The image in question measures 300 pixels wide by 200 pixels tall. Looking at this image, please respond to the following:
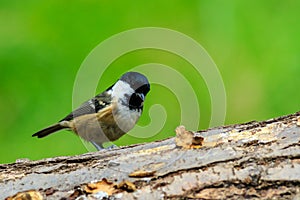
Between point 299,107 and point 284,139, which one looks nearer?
point 284,139

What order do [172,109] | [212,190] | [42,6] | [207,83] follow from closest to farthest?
[212,190] < [207,83] < [172,109] < [42,6]

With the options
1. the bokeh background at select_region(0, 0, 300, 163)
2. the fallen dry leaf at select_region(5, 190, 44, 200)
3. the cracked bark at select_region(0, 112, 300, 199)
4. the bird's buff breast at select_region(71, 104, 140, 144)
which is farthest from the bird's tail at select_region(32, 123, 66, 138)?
the fallen dry leaf at select_region(5, 190, 44, 200)

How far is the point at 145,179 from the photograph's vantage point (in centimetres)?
253

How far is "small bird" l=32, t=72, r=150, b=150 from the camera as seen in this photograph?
392 centimetres

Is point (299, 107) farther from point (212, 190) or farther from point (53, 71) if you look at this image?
point (212, 190)

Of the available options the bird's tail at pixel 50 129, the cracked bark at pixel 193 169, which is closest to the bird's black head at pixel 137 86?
the bird's tail at pixel 50 129

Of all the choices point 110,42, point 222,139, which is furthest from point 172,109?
point 222,139

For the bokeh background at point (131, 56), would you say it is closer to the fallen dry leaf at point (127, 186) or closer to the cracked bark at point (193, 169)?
the cracked bark at point (193, 169)

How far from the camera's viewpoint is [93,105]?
406cm

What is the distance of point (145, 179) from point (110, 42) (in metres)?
2.97

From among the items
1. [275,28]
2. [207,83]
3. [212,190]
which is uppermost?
[275,28]

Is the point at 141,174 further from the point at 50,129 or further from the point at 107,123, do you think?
the point at 50,129

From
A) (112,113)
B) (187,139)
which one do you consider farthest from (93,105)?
(187,139)

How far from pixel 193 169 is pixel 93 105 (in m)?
1.61
